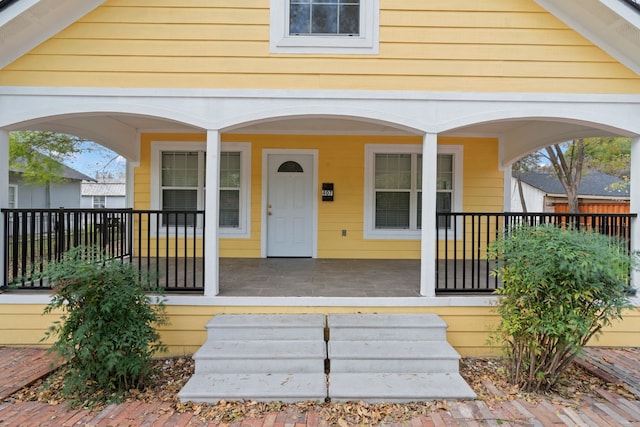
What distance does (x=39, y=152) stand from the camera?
472 inches

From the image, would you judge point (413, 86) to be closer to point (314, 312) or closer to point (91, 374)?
point (314, 312)

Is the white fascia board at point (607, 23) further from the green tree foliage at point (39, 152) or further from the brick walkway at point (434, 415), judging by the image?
the green tree foliage at point (39, 152)

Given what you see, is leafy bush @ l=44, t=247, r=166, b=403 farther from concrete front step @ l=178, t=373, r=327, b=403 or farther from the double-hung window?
the double-hung window

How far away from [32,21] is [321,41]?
10.7 feet

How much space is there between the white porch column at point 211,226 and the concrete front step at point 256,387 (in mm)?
1126

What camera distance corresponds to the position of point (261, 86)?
14.6 feet

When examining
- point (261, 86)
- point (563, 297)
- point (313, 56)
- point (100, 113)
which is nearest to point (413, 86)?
point (313, 56)

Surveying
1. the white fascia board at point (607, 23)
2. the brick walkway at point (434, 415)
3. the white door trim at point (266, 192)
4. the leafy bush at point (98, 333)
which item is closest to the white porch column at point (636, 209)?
the white fascia board at point (607, 23)

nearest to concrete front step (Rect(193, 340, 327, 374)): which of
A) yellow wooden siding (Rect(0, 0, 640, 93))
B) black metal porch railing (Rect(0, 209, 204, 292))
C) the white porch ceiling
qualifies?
black metal porch railing (Rect(0, 209, 204, 292))

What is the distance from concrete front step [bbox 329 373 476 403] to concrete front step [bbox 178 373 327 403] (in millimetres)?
170

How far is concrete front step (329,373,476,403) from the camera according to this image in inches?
129

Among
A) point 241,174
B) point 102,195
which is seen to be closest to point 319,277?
point 241,174

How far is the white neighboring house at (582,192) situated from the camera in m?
15.4

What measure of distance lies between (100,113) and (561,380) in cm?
583
